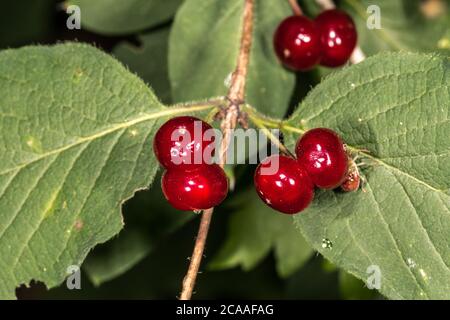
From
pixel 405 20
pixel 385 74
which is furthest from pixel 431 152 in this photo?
pixel 405 20

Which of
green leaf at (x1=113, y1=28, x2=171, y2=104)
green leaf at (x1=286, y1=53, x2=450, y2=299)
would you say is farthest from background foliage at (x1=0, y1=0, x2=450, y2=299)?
green leaf at (x1=113, y1=28, x2=171, y2=104)

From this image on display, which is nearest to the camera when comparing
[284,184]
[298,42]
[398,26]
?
[284,184]

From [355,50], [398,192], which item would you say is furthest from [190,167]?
[355,50]

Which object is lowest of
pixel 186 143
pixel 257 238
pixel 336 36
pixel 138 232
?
pixel 257 238

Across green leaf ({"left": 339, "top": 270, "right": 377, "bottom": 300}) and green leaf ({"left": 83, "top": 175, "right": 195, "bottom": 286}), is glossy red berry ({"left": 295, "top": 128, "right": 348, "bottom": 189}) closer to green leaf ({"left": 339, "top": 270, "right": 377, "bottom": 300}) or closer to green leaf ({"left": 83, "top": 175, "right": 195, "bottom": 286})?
green leaf ({"left": 83, "top": 175, "right": 195, "bottom": 286})

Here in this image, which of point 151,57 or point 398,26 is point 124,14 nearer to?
point 151,57
